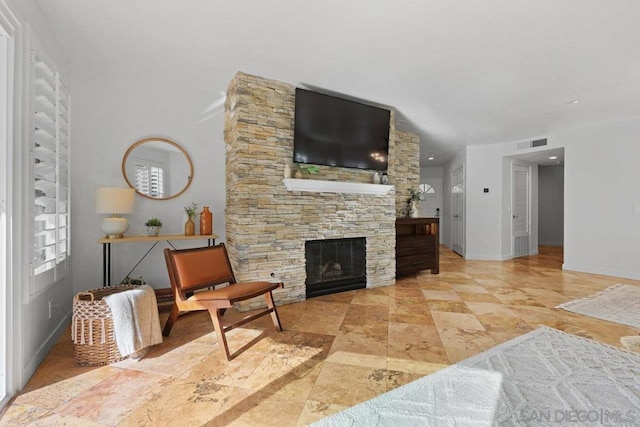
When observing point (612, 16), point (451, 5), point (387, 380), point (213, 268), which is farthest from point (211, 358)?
point (612, 16)

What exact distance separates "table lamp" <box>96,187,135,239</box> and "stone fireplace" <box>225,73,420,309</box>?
3.13 feet

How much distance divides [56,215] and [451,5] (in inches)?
125

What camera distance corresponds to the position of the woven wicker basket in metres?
1.93

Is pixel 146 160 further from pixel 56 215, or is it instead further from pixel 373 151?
pixel 373 151

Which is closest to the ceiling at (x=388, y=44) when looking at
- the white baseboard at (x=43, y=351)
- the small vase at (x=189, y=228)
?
the small vase at (x=189, y=228)

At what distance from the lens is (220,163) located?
3.58m

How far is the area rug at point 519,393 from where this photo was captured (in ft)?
4.61

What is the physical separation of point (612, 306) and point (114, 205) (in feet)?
16.7

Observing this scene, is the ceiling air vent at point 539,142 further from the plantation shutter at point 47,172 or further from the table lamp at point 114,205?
the plantation shutter at point 47,172

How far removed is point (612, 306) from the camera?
10.2 ft

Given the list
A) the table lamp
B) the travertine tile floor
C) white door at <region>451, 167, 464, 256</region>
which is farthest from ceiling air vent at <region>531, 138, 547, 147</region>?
the table lamp

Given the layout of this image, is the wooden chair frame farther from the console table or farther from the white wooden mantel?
the white wooden mantel

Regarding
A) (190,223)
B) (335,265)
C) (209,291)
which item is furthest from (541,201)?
(209,291)

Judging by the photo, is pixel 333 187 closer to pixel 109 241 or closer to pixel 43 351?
pixel 109 241
